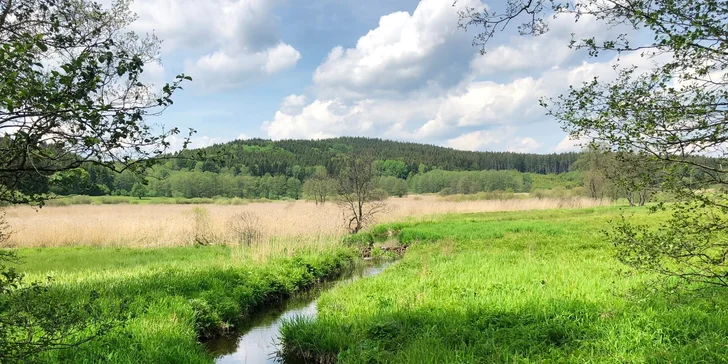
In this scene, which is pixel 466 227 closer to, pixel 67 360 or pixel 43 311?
pixel 67 360

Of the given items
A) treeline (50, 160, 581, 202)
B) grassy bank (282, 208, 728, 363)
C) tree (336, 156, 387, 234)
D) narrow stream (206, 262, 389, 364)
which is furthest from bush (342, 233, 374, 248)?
grassy bank (282, 208, 728, 363)

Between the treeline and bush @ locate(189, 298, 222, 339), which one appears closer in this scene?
the treeline

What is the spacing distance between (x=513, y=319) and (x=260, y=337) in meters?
5.26

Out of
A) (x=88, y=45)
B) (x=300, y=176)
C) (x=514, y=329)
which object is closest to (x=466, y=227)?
(x=514, y=329)

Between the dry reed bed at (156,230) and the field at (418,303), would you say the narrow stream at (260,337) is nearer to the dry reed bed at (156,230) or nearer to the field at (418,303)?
the field at (418,303)

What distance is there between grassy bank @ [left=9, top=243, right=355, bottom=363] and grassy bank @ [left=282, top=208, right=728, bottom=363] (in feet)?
6.65

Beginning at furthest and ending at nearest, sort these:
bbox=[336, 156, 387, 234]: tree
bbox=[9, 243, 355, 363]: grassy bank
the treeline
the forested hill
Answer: the forested hill < bbox=[336, 156, 387, 234]: tree < bbox=[9, 243, 355, 363]: grassy bank < the treeline

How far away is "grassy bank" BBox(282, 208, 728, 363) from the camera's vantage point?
5332 millimetres

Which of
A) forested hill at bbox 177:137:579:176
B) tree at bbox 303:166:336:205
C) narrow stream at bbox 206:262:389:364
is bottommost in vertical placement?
narrow stream at bbox 206:262:389:364

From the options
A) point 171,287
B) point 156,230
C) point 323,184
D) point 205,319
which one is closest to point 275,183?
point 323,184

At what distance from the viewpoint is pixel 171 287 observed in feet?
31.2

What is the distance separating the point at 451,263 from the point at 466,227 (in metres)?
9.89

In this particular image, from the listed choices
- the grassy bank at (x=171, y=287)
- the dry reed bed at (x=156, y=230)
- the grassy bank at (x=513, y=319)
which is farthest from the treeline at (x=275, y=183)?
the grassy bank at (x=513, y=319)

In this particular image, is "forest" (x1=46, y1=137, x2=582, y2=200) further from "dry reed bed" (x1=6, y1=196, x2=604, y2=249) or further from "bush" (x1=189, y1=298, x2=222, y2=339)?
"dry reed bed" (x1=6, y1=196, x2=604, y2=249)
